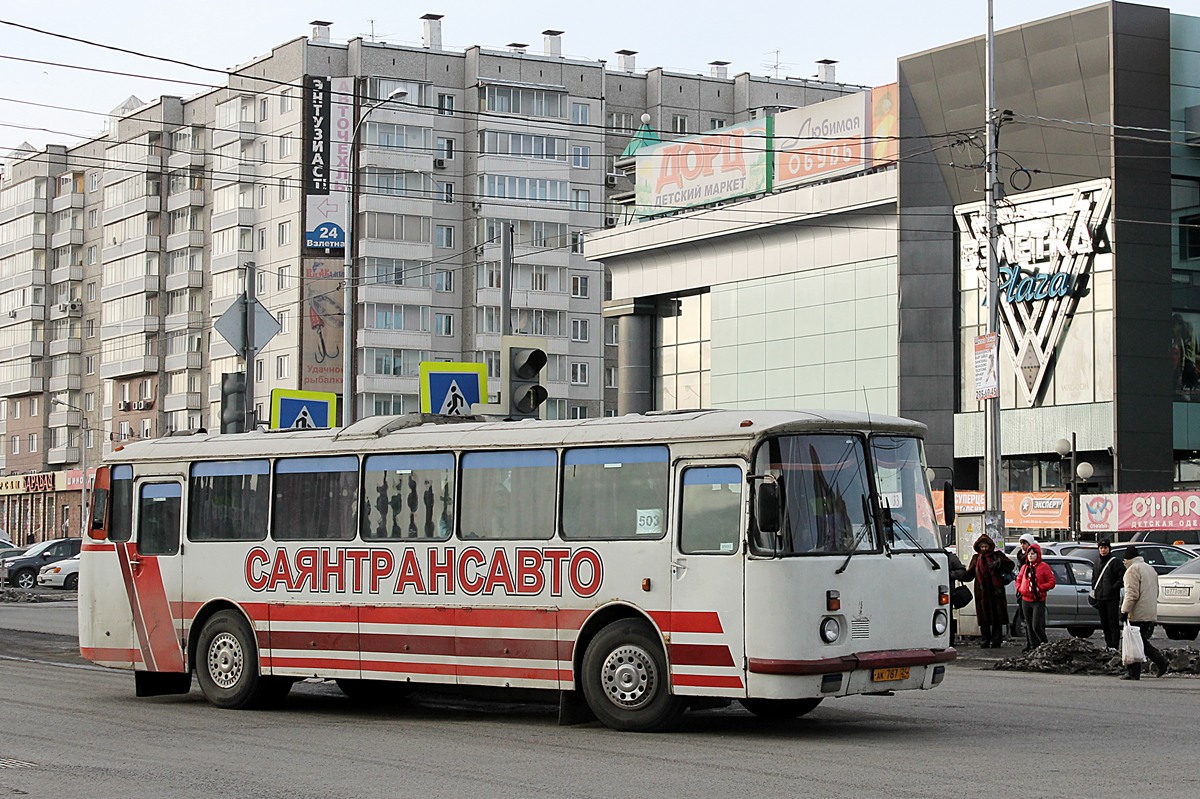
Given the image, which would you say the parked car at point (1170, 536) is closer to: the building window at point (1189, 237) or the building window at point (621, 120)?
the building window at point (1189, 237)

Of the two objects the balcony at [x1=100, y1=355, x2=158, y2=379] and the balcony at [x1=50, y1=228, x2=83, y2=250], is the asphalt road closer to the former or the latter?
the balcony at [x1=100, y1=355, x2=158, y2=379]

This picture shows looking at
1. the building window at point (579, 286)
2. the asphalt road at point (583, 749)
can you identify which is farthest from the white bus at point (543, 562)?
the building window at point (579, 286)

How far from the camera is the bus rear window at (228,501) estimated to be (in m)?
16.9

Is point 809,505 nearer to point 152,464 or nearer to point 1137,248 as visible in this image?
point 152,464

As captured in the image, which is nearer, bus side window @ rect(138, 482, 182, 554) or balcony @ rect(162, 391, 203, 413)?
bus side window @ rect(138, 482, 182, 554)

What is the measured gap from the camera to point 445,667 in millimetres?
15500

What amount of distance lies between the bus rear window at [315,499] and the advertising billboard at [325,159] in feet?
195

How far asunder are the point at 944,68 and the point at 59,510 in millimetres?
59743

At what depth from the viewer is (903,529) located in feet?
47.2

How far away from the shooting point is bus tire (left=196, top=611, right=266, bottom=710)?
16.7 metres

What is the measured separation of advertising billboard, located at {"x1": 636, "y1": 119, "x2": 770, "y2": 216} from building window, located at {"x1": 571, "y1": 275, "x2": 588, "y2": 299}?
748 inches

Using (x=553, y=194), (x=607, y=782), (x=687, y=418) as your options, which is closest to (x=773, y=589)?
(x=687, y=418)

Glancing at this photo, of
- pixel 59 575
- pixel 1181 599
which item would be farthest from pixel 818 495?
pixel 59 575

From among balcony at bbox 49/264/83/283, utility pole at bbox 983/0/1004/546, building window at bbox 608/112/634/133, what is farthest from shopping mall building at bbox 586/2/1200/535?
balcony at bbox 49/264/83/283
